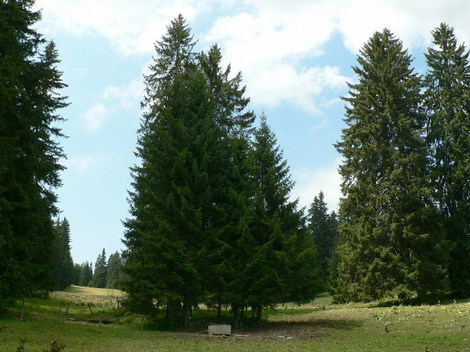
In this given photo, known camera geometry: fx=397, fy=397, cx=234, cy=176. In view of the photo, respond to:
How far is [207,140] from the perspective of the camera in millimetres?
23344

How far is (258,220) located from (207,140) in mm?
5720

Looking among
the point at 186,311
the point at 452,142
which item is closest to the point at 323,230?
the point at 452,142

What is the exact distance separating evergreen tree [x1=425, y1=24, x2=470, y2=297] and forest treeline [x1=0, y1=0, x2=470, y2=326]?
12cm

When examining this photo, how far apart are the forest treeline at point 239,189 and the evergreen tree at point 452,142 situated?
0.38 feet

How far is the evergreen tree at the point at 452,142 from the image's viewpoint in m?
33.6

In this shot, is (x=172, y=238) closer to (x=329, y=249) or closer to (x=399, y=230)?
(x=399, y=230)

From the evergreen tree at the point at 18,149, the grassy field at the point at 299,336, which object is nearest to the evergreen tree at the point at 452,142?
the grassy field at the point at 299,336

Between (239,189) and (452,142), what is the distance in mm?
23298

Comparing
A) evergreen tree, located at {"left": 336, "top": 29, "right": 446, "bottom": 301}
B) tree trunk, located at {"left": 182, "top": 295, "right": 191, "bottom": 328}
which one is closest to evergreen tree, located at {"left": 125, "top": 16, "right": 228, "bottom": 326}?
tree trunk, located at {"left": 182, "top": 295, "right": 191, "bottom": 328}

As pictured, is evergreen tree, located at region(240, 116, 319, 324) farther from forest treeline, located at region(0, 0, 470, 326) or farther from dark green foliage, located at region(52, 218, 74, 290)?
dark green foliage, located at region(52, 218, 74, 290)

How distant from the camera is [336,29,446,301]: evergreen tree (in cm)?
2970

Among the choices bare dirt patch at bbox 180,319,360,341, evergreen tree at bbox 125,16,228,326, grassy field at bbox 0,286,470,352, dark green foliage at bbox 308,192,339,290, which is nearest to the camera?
grassy field at bbox 0,286,470,352

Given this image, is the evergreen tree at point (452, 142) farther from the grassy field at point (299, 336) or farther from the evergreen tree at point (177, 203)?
the evergreen tree at point (177, 203)

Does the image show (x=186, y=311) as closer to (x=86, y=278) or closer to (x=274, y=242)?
(x=274, y=242)
